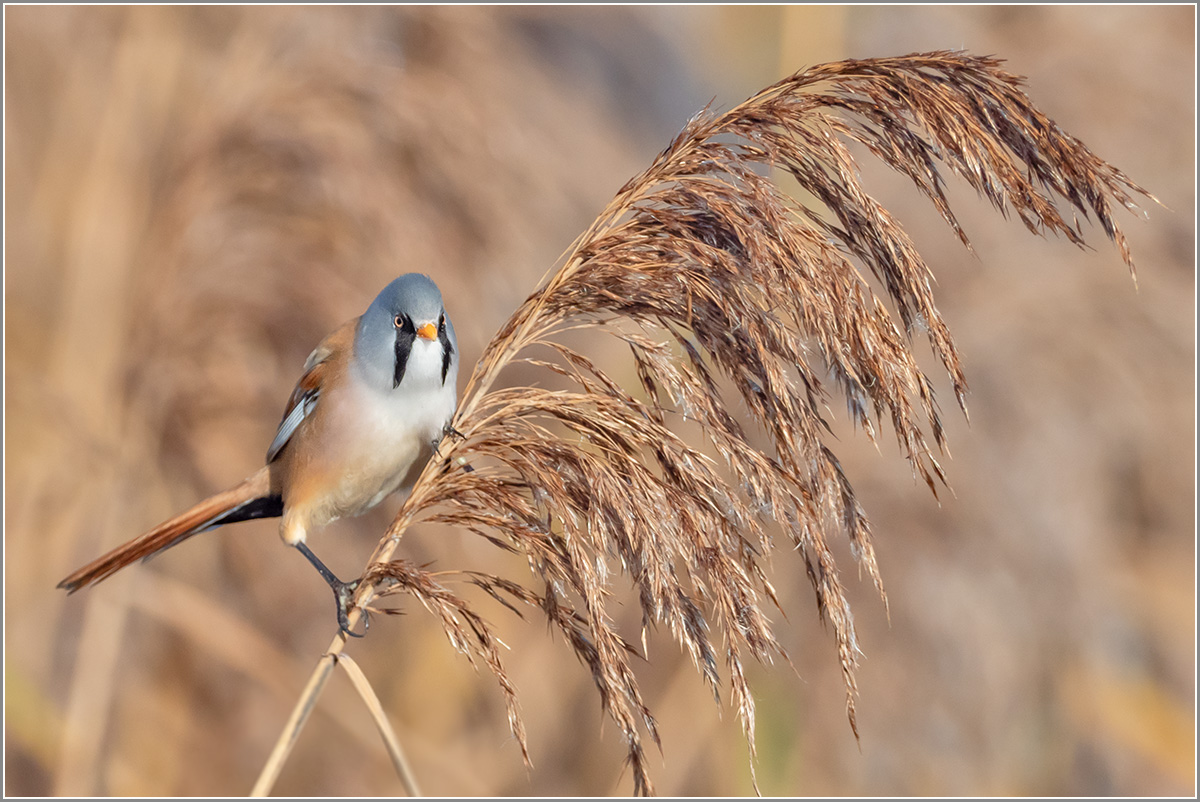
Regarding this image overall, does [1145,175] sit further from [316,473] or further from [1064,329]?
[316,473]

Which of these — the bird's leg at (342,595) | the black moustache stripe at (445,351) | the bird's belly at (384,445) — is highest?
the black moustache stripe at (445,351)

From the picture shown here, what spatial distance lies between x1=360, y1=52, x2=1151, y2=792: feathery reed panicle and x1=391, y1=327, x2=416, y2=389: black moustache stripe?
0.44 meters

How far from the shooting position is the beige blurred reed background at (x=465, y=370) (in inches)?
112

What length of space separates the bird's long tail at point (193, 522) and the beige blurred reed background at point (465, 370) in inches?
19.1

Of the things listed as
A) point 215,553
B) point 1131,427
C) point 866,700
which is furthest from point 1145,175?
point 215,553

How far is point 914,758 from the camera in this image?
339cm

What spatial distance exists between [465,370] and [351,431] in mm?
1071

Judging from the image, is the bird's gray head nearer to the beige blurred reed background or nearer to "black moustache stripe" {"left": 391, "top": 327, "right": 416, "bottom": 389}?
"black moustache stripe" {"left": 391, "top": 327, "right": 416, "bottom": 389}

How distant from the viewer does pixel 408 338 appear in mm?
2080

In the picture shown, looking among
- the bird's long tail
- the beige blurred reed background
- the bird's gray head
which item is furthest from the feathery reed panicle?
the beige blurred reed background

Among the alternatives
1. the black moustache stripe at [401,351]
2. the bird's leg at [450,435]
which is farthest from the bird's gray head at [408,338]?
the bird's leg at [450,435]

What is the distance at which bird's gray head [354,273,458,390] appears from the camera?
2.00m

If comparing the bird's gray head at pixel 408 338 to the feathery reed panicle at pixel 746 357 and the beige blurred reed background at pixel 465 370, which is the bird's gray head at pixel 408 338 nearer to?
the feathery reed panicle at pixel 746 357

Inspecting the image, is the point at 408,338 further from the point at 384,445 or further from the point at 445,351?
the point at 384,445
